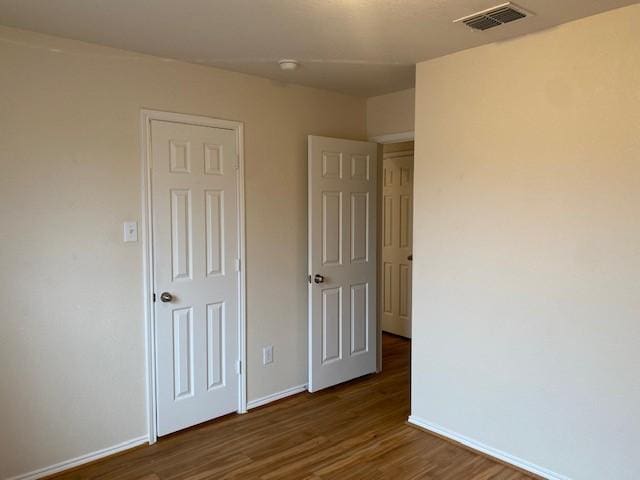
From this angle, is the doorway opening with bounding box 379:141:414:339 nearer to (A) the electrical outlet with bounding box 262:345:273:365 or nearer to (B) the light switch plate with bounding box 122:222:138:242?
(A) the electrical outlet with bounding box 262:345:273:365

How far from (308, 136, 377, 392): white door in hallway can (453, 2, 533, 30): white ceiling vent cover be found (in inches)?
58.4

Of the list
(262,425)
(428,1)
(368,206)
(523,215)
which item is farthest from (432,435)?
(428,1)

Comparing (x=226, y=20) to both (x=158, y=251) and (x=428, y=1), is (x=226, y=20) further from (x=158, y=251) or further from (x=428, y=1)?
(x=158, y=251)

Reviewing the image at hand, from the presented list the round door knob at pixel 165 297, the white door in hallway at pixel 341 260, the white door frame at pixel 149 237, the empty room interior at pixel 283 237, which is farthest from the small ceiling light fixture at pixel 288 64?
the round door knob at pixel 165 297

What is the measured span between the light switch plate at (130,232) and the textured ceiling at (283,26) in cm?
102

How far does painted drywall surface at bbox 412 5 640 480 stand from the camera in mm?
2299

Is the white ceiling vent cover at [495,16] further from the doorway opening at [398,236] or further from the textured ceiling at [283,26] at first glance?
the doorway opening at [398,236]

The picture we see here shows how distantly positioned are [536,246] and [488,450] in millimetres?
1257

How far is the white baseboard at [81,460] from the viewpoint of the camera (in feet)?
8.39

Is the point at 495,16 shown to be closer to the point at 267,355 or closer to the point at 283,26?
the point at 283,26

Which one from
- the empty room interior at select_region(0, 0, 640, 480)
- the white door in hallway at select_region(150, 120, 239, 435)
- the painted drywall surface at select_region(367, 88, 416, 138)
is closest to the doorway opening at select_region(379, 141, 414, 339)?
the painted drywall surface at select_region(367, 88, 416, 138)

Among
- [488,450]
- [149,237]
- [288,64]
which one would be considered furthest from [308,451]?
[288,64]

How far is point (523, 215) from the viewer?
2.63m

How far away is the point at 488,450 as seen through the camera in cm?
284
